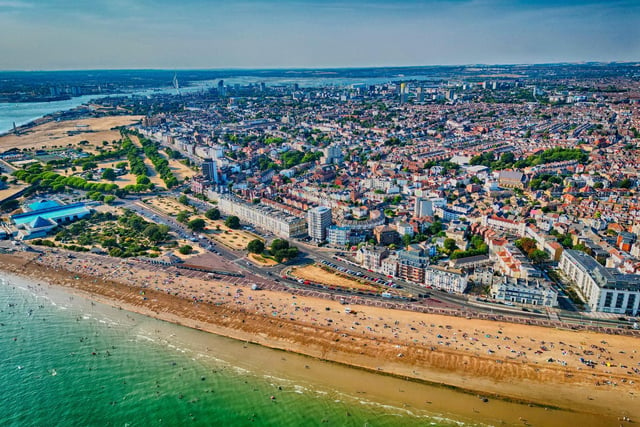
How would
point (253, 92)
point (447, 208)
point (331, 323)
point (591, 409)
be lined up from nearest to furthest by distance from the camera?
1. point (591, 409)
2. point (331, 323)
3. point (447, 208)
4. point (253, 92)

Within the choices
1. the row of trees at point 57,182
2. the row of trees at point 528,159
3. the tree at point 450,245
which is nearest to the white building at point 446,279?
the tree at point 450,245

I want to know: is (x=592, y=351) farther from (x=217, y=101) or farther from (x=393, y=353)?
(x=217, y=101)

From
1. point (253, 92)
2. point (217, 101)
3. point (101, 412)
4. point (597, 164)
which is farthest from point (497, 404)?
point (253, 92)

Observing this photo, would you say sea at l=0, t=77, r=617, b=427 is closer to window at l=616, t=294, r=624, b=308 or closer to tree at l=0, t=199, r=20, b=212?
window at l=616, t=294, r=624, b=308

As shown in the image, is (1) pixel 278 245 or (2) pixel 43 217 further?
(2) pixel 43 217

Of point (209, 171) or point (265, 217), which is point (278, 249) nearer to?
point (265, 217)

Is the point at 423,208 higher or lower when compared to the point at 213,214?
higher

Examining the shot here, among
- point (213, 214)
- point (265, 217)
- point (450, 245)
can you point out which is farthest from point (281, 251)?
point (450, 245)

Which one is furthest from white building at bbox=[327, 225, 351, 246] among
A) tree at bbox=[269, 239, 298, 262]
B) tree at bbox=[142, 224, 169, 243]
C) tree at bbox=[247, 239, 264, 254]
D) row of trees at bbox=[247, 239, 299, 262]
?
tree at bbox=[142, 224, 169, 243]
